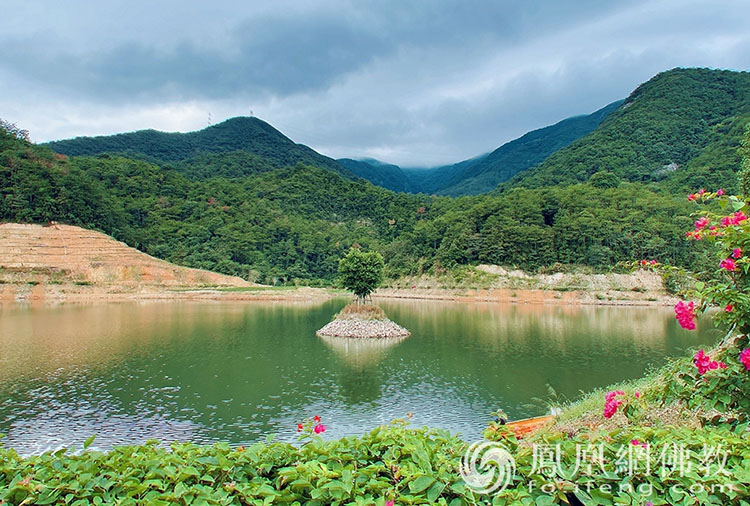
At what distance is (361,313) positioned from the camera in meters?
35.4

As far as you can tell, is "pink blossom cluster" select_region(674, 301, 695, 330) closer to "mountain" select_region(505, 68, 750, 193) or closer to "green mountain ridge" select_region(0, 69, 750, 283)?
"green mountain ridge" select_region(0, 69, 750, 283)

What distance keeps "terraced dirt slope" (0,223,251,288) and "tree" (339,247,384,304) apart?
4788 cm

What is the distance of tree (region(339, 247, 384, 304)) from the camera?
38.9m

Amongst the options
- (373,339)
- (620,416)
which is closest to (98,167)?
(373,339)

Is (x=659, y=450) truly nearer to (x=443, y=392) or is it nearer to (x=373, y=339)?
(x=443, y=392)

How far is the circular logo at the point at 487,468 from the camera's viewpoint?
2.96 metres

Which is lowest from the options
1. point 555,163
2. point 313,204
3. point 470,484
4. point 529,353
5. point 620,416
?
point 529,353

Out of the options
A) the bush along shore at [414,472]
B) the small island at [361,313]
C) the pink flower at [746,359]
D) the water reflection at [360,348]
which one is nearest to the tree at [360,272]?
the small island at [361,313]

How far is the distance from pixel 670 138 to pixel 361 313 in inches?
4905

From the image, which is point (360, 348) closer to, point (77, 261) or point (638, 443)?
point (638, 443)

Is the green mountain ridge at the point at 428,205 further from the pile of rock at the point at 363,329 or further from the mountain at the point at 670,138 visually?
the pile of rock at the point at 363,329

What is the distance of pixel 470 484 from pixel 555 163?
154 meters

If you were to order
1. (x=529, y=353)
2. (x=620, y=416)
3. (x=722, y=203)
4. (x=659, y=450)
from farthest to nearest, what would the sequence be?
(x=529, y=353) < (x=620, y=416) < (x=722, y=203) < (x=659, y=450)

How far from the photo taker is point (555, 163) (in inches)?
5595
